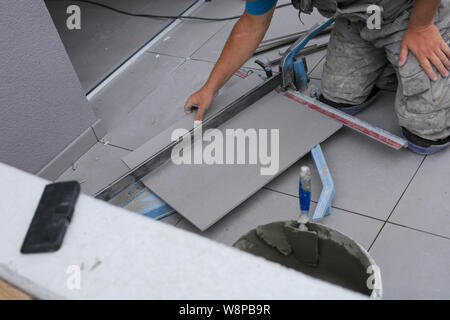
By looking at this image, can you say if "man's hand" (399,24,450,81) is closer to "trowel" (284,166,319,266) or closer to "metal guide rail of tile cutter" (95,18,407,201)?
"metal guide rail of tile cutter" (95,18,407,201)

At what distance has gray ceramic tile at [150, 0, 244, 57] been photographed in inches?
99.1

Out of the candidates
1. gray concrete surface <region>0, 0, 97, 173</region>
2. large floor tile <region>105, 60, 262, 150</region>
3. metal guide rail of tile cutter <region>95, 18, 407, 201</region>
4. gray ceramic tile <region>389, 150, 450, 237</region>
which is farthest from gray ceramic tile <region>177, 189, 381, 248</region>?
gray concrete surface <region>0, 0, 97, 173</region>

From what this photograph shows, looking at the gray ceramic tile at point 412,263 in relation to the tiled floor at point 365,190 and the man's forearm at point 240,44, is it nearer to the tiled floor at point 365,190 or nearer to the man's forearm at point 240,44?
the tiled floor at point 365,190

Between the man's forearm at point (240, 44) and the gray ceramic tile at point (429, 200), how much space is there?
0.75 meters

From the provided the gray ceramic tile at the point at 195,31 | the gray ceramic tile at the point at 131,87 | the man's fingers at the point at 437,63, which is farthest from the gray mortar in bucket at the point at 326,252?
the gray ceramic tile at the point at 195,31

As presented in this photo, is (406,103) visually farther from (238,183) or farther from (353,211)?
(238,183)

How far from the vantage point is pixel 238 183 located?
1.52 meters

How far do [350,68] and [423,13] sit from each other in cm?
40

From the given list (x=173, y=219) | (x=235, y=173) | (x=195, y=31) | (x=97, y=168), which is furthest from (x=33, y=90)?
(x=195, y=31)

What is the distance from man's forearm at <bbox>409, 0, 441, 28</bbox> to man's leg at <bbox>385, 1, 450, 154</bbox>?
0.30ft

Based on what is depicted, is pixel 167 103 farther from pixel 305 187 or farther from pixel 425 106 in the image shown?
pixel 305 187

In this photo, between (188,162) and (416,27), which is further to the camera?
(188,162)
